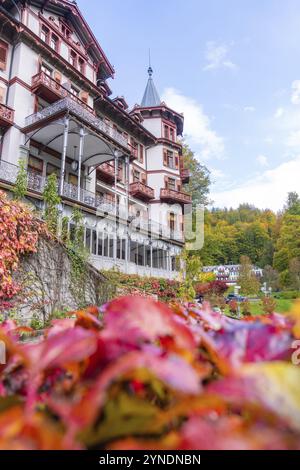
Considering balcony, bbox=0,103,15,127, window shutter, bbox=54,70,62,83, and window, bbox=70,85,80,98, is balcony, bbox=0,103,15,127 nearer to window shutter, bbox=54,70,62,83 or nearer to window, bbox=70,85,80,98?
window shutter, bbox=54,70,62,83

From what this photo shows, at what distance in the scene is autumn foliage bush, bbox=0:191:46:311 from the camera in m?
5.83

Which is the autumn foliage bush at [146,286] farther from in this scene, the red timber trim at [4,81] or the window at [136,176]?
the window at [136,176]

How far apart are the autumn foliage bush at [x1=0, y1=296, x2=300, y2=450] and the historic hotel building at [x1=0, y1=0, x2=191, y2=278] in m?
11.3

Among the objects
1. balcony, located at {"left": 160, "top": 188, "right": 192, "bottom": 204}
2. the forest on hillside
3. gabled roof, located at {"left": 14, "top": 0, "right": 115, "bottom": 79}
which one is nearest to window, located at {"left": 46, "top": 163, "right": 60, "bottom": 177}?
gabled roof, located at {"left": 14, "top": 0, "right": 115, "bottom": 79}

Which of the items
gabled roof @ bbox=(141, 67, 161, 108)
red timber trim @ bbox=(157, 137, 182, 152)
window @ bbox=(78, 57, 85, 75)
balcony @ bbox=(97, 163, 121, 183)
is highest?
gabled roof @ bbox=(141, 67, 161, 108)

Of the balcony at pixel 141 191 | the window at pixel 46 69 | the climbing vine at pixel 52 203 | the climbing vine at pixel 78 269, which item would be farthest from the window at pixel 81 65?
the climbing vine at pixel 78 269

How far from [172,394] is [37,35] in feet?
61.2

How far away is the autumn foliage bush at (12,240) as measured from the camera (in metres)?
5.83

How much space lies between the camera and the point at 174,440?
0.35 meters

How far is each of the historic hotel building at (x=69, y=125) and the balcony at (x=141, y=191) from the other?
9 cm

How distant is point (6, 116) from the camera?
1329 centimetres

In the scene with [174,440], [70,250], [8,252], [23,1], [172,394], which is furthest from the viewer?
[23,1]

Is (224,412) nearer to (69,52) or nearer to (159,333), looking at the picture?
(159,333)
